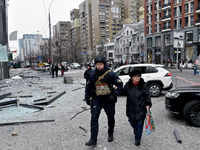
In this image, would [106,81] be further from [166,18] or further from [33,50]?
[33,50]

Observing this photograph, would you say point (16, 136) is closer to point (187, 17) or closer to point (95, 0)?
point (187, 17)

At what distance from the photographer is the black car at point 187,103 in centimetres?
475

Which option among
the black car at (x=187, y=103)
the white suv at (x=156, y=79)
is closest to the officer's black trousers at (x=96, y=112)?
the black car at (x=187, y=103)

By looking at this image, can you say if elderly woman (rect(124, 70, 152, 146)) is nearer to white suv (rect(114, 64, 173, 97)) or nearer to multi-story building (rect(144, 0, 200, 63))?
white suv (rect(114, 64, 173, 97))

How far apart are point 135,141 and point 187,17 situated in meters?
44.9

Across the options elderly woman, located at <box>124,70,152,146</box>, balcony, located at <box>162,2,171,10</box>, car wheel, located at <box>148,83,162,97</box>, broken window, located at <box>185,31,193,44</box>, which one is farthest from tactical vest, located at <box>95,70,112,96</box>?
balcony, located at <box>162,2,171,10</box>

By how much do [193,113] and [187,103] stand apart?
0.30 metres

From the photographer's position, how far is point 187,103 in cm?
485

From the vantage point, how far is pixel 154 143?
3918 millimetres

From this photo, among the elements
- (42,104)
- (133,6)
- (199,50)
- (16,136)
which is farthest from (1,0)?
(133,6)

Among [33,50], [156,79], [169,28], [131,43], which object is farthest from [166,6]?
[33,50]

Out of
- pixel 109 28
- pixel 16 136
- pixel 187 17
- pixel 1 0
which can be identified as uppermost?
pixel 109 28

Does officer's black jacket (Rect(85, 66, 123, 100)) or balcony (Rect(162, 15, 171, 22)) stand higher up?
balcony (Rect(162, 15, 171, 22))

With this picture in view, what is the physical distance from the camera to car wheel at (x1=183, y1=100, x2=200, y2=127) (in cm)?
473
